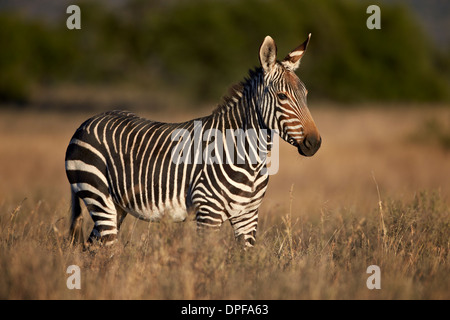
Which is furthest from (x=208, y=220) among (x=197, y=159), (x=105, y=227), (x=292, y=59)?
(x=292, y=59)

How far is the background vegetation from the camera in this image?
38281 mm

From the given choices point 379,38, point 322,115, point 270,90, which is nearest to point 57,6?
point 379,38

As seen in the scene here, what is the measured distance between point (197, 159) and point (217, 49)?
33905 mm

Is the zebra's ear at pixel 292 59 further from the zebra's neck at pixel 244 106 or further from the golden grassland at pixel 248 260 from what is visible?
the golden grassland at pixel 248 260

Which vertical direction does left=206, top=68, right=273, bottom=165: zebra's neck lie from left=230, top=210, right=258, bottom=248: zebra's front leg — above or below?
above

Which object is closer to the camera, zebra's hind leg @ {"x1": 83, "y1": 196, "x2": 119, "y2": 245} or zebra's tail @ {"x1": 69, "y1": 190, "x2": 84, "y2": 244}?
zebra's hind leg @ {"x1": 83, "y1": 196, "x2": 119, "y2": 245}

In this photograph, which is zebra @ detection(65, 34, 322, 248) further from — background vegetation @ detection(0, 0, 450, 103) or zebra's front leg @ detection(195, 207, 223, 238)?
background vegetation @ detection(0, 0, 450, 103)

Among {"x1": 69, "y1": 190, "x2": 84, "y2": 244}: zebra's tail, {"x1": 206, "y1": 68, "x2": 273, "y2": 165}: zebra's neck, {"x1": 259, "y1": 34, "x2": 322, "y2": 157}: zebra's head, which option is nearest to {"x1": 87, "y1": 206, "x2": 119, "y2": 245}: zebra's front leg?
{"x1": 69, "y1": 190, "x2": 84, "y2": 244}: zebra's tail

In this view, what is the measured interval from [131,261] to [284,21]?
3636 cm

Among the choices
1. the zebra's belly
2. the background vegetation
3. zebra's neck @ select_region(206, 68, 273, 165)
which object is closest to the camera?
zebra's neck @ select_region(206, 68, 273, 165)

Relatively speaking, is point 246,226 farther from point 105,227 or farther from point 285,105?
point 105,227

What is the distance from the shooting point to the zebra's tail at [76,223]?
567cm

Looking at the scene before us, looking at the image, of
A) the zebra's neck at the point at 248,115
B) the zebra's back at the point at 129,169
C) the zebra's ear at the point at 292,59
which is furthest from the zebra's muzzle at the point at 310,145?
the zebra's back at the point at 129,169

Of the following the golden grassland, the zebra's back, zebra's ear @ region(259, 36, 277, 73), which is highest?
zebra's ear @ region(259, 36, 277, 73)
